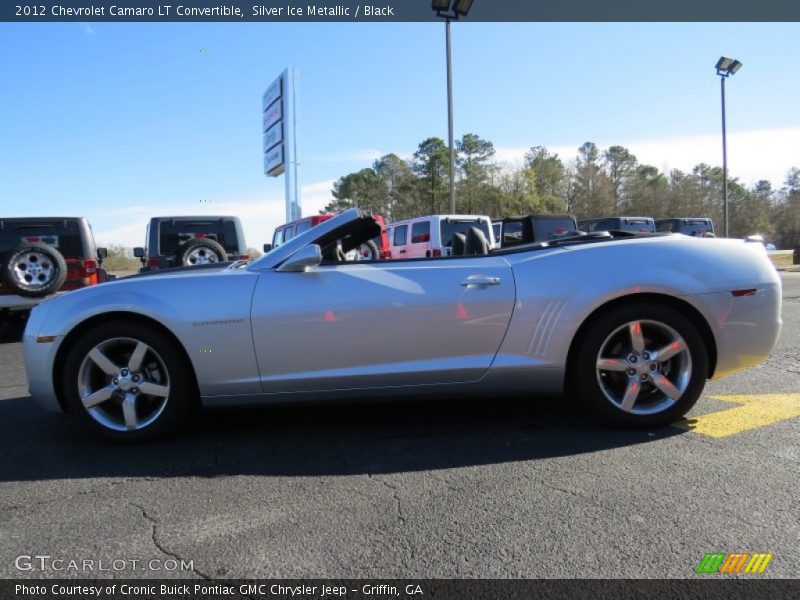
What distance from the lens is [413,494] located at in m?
2.67

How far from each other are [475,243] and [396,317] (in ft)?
3.47

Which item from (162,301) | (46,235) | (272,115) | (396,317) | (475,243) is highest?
(272,115)

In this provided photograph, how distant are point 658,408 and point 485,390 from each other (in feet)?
3.53

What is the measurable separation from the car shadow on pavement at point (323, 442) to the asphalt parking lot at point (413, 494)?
0.6 inches

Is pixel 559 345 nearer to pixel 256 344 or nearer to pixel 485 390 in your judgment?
pixel 485 390

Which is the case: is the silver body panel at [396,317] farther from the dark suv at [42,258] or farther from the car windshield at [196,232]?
the car windshield at [196,232]

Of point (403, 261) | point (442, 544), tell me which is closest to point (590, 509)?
point (442, 544)

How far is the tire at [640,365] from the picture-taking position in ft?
11.1

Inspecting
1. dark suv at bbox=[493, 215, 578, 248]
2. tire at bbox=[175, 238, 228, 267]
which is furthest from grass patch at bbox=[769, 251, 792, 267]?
tire at bbox=[175, 238, 228, 267]

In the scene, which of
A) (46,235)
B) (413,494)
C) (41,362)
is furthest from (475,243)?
(46,235)

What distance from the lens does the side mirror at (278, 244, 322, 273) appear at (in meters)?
3.36

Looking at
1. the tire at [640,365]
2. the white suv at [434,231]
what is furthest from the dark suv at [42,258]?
the white suv at [434,231]

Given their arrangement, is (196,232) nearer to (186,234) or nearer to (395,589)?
(186,234)

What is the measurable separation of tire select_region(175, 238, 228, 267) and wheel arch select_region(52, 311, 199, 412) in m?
7.03
